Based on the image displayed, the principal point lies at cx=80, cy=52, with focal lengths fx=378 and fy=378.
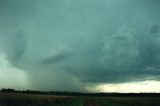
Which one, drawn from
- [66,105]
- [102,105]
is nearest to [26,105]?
[66,105]

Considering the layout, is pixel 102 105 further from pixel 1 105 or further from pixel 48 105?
pixel 1 105

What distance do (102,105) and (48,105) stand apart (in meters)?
12.7

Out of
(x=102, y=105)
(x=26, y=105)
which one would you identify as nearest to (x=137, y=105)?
(x=102, y=105)

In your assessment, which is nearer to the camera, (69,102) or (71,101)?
(69,102)

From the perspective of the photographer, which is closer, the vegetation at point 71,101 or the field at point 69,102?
the field at point 69,102

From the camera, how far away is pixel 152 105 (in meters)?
86.6

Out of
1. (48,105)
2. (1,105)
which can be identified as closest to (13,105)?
(1,105)

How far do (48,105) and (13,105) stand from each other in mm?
7774

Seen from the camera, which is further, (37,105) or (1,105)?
(37,105)

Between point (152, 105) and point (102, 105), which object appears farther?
point (152, 105)

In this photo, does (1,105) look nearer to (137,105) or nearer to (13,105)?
(13,105)

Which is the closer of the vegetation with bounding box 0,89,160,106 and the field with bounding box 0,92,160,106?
the field with bounding box 0,92,160,106

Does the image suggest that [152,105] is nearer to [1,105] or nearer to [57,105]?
[57,105]

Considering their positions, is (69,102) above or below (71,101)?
below
